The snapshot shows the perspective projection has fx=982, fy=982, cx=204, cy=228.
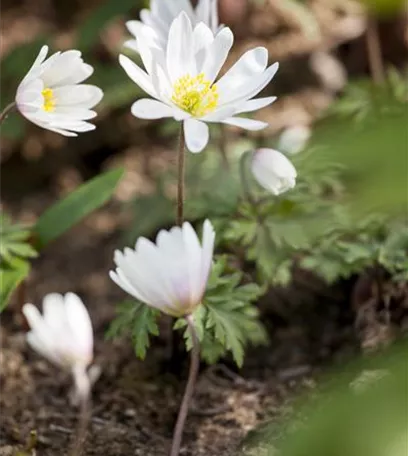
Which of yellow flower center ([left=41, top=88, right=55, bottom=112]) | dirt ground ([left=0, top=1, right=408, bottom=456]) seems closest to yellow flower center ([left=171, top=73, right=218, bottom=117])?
yellow flower center ([left=41, top=88, right=55, bottom=112])

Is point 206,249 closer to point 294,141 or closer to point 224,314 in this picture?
point 224,314

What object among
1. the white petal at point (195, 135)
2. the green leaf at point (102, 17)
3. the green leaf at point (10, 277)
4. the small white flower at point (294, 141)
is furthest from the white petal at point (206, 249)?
the green leaf at point (102, 17)

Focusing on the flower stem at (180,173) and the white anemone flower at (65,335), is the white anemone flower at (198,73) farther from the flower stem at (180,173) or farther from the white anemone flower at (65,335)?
the white anemone flower at (65,335)

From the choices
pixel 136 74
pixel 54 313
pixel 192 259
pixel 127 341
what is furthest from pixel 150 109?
pixel 127 341

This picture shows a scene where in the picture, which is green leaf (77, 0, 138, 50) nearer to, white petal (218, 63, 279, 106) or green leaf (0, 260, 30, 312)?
green leaf (0, 260, 30, 312)

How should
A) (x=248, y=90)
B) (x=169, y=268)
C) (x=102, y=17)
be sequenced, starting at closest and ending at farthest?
(x=169, y=268) < (x=248, y=90) < (x=102, y=17)
